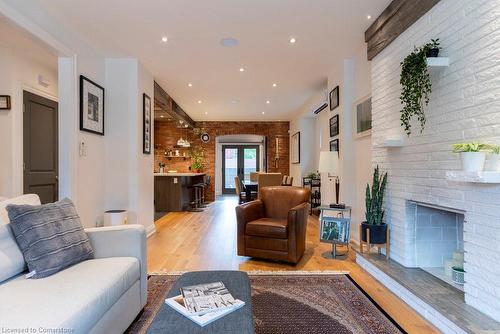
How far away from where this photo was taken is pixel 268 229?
330 centimetres

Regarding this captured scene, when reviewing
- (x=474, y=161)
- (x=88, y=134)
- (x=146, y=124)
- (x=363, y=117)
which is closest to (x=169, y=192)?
(x=146, y=124)

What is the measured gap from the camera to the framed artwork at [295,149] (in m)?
8.47

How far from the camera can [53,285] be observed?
5.08 feet

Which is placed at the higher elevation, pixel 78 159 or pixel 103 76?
pixel 103 76

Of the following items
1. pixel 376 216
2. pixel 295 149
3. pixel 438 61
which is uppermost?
pixel 438 61

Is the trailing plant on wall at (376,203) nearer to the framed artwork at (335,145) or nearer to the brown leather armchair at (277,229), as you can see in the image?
the brown leather armchair at (277,229)

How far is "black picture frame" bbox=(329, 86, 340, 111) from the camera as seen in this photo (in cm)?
461

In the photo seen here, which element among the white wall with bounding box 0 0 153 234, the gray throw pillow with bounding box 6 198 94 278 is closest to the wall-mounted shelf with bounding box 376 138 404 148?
the gray throw pillow with bounding box 6 198 94 278

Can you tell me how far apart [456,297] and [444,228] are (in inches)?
32.1

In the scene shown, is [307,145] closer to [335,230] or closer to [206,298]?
[335,230]

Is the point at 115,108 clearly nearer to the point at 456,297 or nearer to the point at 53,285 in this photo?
the point at 53,285

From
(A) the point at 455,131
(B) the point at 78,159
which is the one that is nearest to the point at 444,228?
(A) the point at 455,131

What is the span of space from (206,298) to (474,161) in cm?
173

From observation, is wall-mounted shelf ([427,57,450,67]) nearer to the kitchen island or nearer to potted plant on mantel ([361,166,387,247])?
potted plant on mantel ([361,166,387,247])
